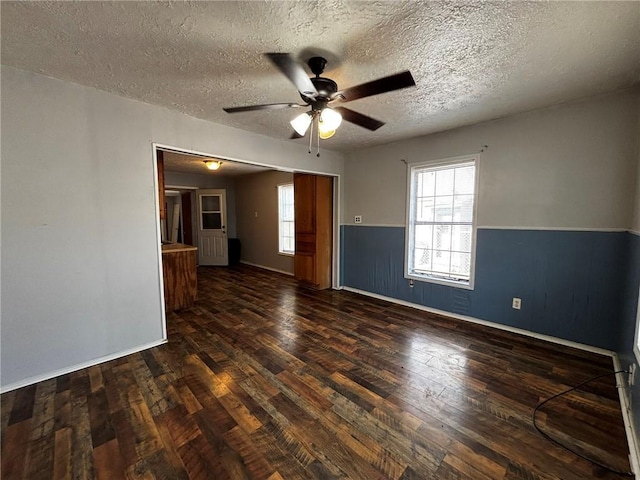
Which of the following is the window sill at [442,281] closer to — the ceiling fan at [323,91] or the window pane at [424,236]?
the window pane at [424,236]

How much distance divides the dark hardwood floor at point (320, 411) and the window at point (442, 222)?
88 cm

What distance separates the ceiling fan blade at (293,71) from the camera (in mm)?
1354

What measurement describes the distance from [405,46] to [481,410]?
7.93ft

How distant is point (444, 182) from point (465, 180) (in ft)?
0.84

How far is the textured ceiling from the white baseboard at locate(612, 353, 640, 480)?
2258 millimetres

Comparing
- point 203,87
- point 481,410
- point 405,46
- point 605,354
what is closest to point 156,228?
point 203,87

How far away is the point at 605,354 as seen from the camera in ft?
7.94

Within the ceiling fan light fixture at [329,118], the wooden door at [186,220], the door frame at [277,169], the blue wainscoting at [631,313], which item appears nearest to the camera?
the blue wainscoting at [631,313]

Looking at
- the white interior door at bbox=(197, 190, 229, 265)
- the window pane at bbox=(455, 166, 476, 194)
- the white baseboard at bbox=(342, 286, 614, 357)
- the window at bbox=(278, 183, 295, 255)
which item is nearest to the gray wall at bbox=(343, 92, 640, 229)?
the window pane at bbox=(455, 166, 476, 194)

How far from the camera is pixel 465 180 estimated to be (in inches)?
128

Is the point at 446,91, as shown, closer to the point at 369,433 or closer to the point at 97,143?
the point at 369,433

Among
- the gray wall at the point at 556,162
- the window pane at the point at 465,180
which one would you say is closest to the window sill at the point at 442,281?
the gray wall at the point at 556,162

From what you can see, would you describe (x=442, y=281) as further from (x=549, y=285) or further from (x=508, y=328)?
(x=549, y=285)

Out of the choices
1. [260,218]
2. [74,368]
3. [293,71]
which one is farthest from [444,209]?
[260,218]
